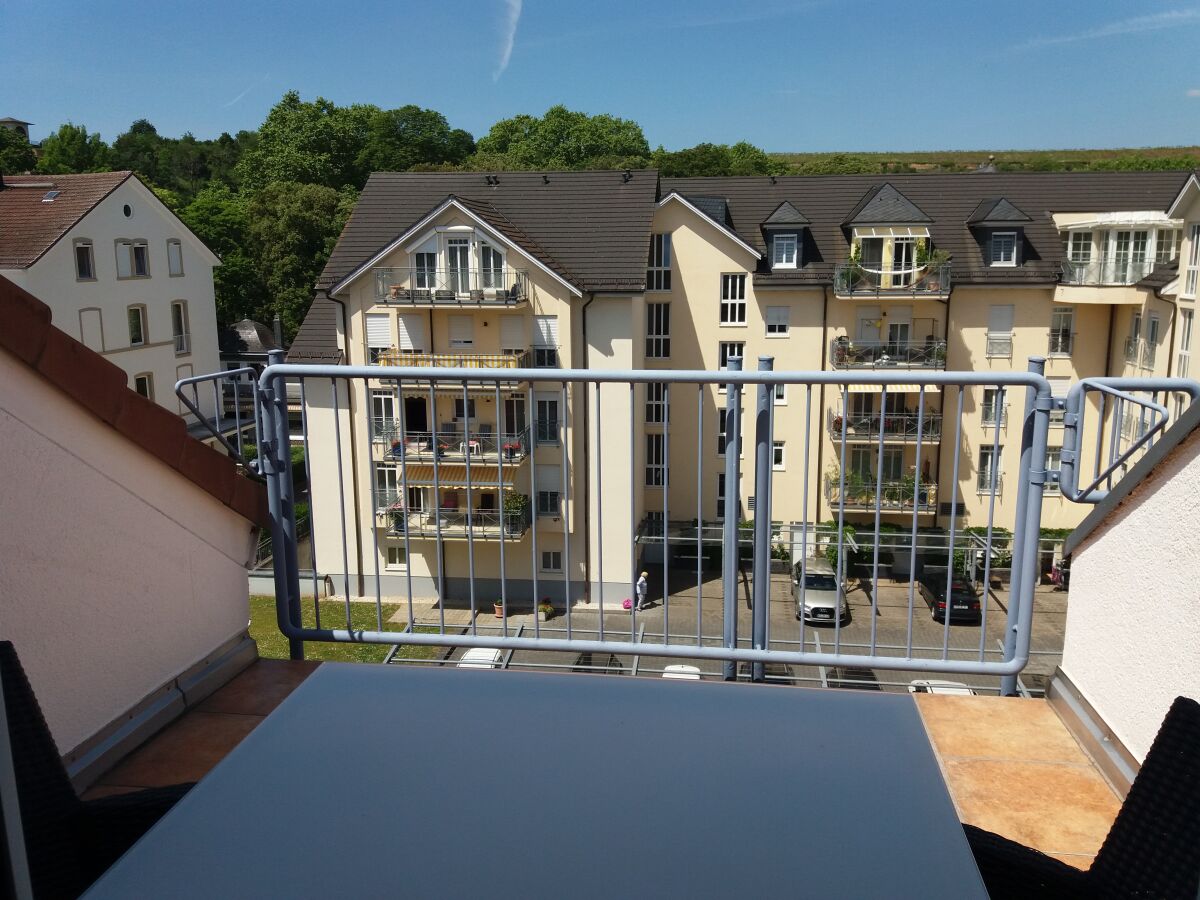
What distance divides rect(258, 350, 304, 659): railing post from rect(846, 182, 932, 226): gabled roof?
2386cm

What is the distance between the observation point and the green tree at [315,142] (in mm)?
50938

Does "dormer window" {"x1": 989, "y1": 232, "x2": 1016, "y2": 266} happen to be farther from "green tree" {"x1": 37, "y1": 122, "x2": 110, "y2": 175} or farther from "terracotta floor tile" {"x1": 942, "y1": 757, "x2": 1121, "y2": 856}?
"green tree" {"x1": 37, "y1": 122, "x2": 110, "y2": 175}

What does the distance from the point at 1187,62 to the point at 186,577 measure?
3.03 metres

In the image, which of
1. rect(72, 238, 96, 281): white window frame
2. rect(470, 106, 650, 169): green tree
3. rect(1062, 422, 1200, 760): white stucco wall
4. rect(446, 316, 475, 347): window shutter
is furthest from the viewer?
rect(470, 106, 650, 169): green tree

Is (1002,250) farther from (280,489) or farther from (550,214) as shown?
(280,489)

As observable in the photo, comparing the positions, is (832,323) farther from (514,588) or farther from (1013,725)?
(1013,725)

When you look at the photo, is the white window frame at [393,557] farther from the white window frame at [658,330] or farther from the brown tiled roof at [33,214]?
the brown tiled roof at [33,214]

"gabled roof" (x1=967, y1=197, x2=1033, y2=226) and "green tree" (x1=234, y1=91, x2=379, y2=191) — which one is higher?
"green tree" (x1=234, y1=91, x2=379, y2=191)

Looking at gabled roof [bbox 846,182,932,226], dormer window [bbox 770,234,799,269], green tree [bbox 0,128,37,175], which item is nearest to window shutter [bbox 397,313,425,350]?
dormer window [bbox 770,234,799,269]

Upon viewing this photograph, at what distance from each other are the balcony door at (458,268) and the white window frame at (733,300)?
684 centimetres

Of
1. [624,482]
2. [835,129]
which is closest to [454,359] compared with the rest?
[624,482]

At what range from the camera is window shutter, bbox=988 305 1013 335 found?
1007 inches

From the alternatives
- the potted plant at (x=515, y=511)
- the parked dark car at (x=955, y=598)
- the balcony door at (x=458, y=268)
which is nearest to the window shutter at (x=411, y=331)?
the balcony door at (x=458, y=268)

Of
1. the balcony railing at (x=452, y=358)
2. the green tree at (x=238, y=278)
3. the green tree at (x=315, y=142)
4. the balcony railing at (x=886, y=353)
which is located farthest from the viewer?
the green tree at (x=315, y=142)
